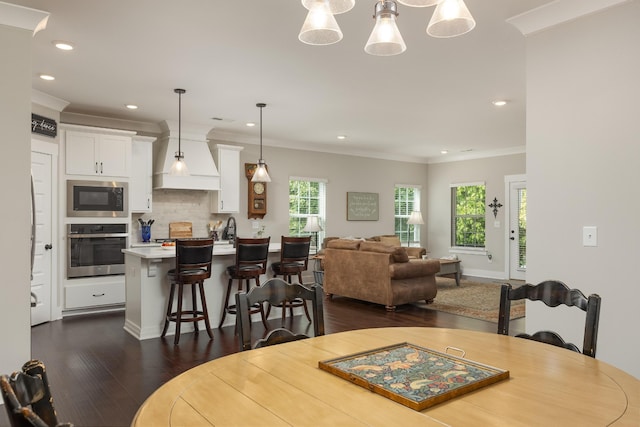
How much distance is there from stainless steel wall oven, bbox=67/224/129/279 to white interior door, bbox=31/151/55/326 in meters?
0.31

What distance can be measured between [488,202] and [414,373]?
349 inches

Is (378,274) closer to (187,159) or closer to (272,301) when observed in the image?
(187,159)

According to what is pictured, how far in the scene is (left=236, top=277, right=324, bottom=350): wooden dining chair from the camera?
1798 millimetres

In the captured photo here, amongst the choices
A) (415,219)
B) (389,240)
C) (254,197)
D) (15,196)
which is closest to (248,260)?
(15,196)

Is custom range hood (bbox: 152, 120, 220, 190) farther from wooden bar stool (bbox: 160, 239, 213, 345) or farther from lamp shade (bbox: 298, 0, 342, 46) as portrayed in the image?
lamp shade (bbox: 298, 0, 342, 46)

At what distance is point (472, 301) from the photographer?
671 cm

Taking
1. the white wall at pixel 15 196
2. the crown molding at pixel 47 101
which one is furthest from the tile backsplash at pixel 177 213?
the white wall at pixel 15 196

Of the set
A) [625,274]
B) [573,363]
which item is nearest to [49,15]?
[573,363]

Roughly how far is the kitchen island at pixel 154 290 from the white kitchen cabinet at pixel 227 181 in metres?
2.34

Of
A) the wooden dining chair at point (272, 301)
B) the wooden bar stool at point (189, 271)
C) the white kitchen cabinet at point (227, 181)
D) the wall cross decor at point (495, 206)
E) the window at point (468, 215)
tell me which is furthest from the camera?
the window at point (468, 215)

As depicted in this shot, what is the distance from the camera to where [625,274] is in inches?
102

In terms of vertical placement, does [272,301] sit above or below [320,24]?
below

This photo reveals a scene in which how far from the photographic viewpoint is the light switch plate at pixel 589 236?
8.93 ft

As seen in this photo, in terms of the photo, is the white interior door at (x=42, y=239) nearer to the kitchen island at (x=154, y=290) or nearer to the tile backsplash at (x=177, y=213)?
the kitchen island at (x=154, y=290)
